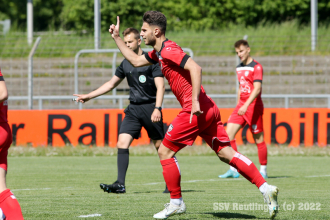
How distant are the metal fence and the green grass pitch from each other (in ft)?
23.7

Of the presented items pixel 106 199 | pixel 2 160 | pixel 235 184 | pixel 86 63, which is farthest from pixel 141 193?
pixel 86 63

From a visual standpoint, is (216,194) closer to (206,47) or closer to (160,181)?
(160,181)

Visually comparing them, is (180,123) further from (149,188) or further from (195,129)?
(149,188)

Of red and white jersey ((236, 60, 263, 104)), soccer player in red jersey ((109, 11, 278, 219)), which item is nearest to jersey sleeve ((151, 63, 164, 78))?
soccer player in red jersey ((109, 11, 278, 219))

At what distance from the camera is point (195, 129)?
17.8 ft

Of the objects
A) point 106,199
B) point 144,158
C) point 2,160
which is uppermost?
point 2,160

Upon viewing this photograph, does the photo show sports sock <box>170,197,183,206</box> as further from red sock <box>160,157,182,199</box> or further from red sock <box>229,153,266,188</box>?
red sock <box>229,153,266,188</box>

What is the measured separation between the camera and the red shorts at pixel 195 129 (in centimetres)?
540

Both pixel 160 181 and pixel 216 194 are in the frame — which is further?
pixel 160 181

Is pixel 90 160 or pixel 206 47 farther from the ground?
pixel 206 47

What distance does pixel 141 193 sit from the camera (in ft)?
23.8

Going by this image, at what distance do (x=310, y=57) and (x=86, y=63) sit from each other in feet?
30.5

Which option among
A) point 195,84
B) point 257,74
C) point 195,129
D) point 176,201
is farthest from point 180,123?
point 257,74

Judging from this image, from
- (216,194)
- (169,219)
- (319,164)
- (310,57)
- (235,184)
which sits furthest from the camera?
(310,57)
